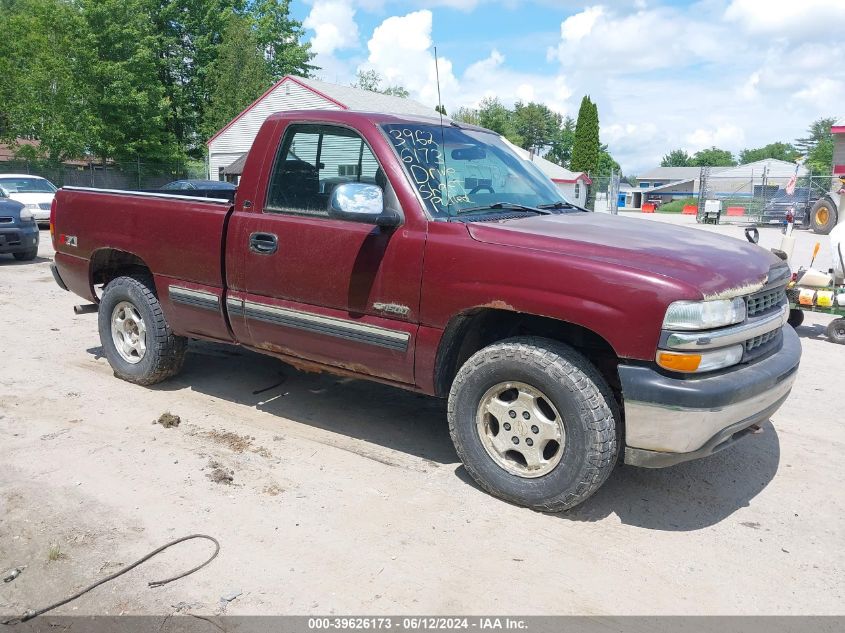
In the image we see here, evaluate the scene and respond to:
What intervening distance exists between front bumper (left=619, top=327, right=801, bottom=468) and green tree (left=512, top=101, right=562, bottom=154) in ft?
295

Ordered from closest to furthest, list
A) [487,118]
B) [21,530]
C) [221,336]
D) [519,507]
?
[21,530]
[519,507]
[221,336]
[487,118]

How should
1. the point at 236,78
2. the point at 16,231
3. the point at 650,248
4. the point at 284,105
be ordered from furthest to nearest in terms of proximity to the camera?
the point at 236,78, the point at 284,105, the point at 16,231, the point at 650,248

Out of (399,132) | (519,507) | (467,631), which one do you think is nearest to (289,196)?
(399,132)

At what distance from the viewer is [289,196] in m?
4.45

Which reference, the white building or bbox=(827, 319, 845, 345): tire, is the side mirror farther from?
the white building

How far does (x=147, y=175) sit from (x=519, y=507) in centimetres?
3657

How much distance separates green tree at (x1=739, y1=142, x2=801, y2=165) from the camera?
142750 mm

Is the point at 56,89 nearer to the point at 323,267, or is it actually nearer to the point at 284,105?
the point at 284,105

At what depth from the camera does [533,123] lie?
300 feet

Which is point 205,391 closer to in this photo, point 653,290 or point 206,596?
point 206,596

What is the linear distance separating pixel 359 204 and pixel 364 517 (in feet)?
5.44

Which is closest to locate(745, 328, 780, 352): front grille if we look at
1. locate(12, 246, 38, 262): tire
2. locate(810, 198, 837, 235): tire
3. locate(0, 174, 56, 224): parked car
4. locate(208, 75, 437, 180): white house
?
locate(12, 246, 38, 262): tire

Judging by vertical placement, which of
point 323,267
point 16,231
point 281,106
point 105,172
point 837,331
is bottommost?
point 837,331

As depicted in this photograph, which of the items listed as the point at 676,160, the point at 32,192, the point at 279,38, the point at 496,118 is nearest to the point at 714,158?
the point at 676,160
